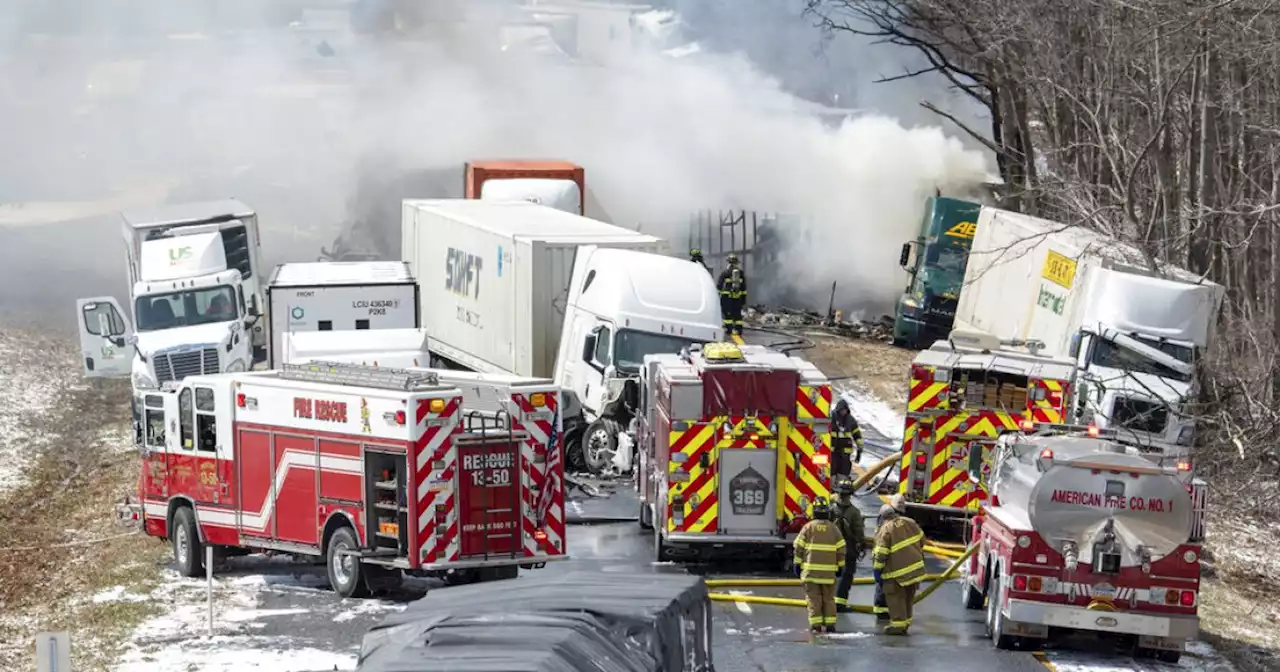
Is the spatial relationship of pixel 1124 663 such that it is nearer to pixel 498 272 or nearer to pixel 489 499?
pixel 489 499

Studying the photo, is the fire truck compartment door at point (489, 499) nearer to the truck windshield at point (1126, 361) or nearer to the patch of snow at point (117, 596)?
the patch of snow at point (117, 596)

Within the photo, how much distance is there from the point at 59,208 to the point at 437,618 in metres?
57.4

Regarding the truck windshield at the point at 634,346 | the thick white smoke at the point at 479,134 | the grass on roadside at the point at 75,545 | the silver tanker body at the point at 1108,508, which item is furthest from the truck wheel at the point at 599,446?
the thick white smoke at the point at 479,134

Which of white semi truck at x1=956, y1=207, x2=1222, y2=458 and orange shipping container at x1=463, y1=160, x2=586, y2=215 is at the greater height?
orange shipping container at x1=463, y1=160, x2=586, y2=215

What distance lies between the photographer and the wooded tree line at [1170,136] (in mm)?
26219

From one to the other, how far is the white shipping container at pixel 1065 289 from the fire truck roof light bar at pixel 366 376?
11.1 meters

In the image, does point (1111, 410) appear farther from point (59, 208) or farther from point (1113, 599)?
point (59, 208)

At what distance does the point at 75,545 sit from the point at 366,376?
6.47m

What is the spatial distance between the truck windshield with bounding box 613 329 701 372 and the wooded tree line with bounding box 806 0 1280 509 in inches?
291

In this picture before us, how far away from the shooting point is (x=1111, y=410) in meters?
27.7

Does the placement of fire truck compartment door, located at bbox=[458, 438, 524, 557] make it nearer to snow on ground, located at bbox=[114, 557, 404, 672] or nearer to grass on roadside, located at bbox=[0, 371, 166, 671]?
snow on ground, located at bbox=[114, 557, 404, 672]

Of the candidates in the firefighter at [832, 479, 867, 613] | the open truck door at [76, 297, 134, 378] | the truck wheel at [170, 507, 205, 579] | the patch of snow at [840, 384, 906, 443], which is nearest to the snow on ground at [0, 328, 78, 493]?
the open truck door at [76, 297, 134, 378]

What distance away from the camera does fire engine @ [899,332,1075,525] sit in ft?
75.4

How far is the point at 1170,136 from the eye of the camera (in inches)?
1345
